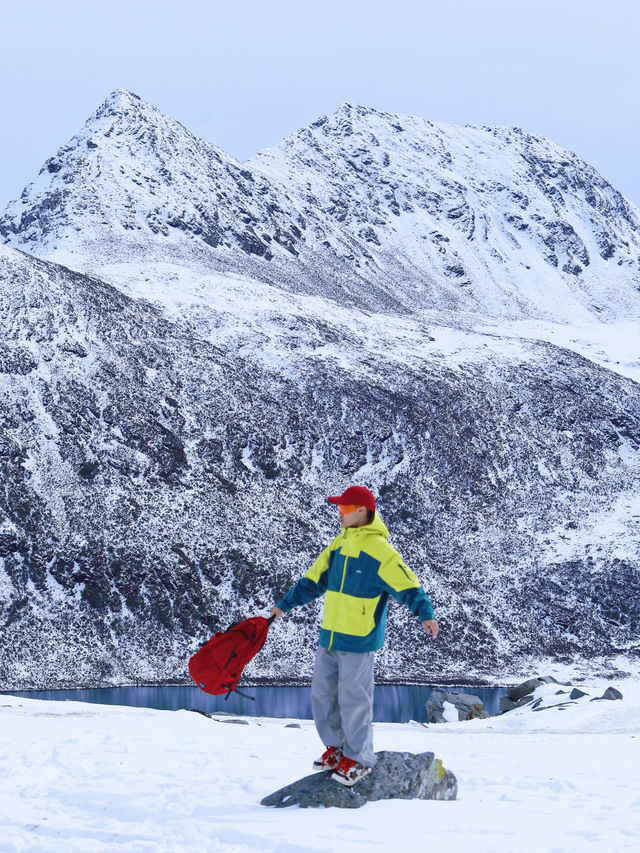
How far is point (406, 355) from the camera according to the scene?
74625 millimetres

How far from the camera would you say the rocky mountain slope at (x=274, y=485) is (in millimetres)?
46094

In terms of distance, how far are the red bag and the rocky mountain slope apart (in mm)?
34585

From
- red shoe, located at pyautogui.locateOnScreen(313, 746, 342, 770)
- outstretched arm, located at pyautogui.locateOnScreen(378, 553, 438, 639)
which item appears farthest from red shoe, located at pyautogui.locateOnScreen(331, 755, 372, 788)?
outstretched arm, located at pyautogui.locateOnScreen(378, 553, 438, 639)

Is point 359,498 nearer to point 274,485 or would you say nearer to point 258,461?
point 274,485

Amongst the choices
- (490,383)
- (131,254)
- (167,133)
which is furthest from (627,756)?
(167,133)

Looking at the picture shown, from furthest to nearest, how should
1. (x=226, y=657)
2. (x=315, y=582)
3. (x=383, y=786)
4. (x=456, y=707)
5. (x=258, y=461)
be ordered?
(x=258, y=461)
(x=456, y=707)
(x=226, y=657)
(x=315, y=582)
(x=383, y=786)

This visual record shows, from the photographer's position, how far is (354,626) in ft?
28.3

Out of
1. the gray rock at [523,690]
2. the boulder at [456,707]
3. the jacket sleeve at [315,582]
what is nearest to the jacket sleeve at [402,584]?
the jacket sleeve at [315,582]

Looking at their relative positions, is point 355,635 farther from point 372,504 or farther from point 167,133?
point 167,133

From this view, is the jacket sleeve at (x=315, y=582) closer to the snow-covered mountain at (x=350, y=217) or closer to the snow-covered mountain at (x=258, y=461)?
the snow-covered mountain at (x=258, y=461)

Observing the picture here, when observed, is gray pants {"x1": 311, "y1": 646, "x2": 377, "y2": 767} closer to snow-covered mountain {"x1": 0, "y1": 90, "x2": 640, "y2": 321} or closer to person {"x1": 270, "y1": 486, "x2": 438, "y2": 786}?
person {"x1": 270, "y1": 486, "x2": 438, "y2": 786}

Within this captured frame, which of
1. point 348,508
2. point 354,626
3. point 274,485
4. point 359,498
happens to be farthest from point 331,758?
point 274,485

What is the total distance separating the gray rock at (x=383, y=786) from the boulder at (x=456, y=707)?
89.4ft

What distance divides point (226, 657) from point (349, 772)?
189 centimetres
